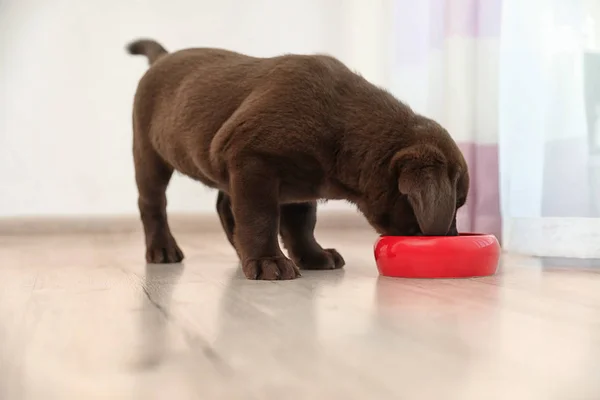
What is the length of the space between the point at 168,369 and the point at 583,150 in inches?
70.9

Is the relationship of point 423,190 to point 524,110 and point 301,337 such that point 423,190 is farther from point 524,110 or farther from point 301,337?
point 524,110

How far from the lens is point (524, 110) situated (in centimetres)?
265

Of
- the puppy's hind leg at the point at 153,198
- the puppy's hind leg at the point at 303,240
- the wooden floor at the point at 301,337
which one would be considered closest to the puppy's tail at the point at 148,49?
the puppy's hind leg at the point at 153,198

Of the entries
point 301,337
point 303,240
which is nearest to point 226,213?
point 303,240

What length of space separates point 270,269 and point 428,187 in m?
0.45

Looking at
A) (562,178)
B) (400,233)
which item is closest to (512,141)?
(562,178)

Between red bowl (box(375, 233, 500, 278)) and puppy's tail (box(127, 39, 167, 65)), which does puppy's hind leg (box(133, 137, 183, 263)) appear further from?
red bowl (box(375, 233, 500, 278))

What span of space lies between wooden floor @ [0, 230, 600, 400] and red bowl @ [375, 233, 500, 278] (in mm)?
55

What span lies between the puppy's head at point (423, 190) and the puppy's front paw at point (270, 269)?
276mm

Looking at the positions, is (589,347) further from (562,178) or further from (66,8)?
(66,8)

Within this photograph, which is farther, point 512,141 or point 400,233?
point 512,141

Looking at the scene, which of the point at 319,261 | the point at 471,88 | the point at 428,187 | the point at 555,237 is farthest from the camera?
the point at 471,88

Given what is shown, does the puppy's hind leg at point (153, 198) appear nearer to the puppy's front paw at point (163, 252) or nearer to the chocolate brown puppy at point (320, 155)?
the puppy's front paw at point (163, 252)

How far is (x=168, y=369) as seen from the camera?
0.99 metres
